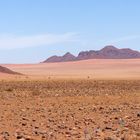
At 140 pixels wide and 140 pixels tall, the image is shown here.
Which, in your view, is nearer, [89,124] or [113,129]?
[113,129]

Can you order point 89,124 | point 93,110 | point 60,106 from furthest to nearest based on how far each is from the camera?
point 60,106, point 93,110, point 89,124

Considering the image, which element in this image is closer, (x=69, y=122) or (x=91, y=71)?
(x=69, y=122)

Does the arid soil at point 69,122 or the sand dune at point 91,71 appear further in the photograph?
the sand dune at point 91,71

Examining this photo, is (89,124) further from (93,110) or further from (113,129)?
(93,110)

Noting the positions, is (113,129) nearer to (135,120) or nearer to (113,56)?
(135,120)

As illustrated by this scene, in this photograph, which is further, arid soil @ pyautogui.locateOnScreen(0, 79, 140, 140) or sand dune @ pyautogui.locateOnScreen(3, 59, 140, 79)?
sand dune @ pyautogui.locateOnScreen(3, 59, 140, 79)

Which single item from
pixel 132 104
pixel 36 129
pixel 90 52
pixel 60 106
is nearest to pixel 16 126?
pixel 36 129

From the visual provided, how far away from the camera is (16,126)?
1109 centimetres

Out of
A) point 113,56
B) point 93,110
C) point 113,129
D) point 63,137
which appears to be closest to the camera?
point 63,137

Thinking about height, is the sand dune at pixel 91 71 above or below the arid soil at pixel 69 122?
below

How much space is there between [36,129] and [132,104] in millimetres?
5861

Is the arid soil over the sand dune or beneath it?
over

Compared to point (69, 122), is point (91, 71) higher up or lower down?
lower down

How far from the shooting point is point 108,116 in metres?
12.7
